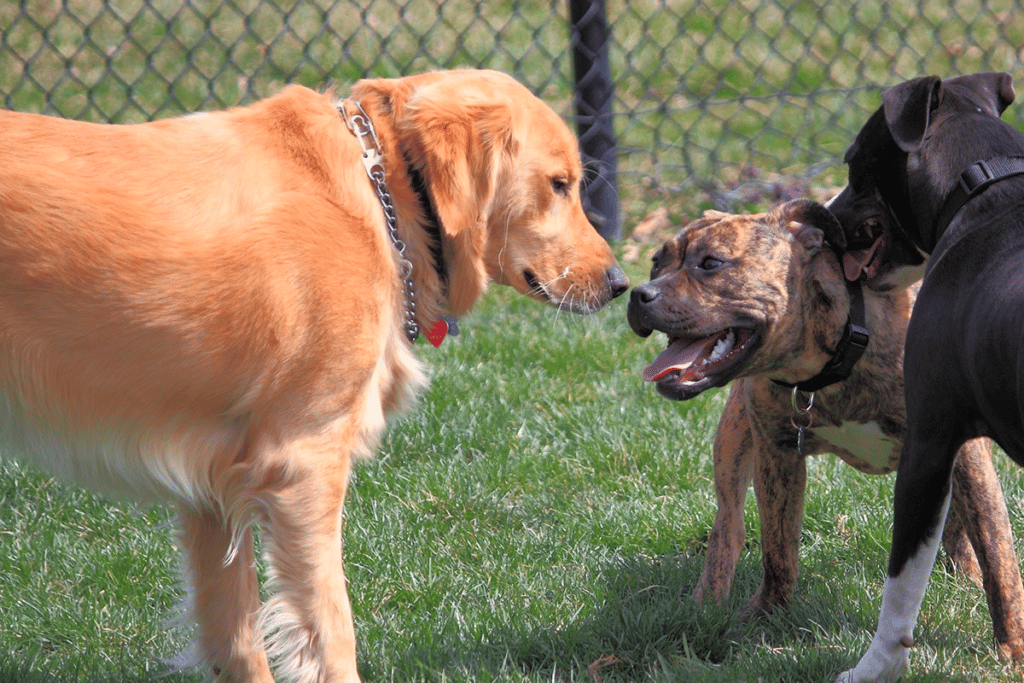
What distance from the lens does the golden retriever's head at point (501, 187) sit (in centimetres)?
275

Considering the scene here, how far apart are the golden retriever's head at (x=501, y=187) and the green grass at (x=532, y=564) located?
844 mm

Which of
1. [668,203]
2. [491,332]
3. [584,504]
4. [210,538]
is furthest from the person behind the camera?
[668,203]

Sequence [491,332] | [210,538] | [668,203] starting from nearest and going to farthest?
[210,538]
[491,332]
[668,203]

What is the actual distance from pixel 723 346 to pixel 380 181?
1.12m

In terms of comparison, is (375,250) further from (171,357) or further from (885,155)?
(885,155)

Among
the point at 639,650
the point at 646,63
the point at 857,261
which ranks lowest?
the point at 646,63

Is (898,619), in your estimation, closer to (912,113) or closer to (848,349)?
(848,349)

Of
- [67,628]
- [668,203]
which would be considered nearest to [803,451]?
[67,628]

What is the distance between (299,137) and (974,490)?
195cm

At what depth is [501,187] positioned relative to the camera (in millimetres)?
2904

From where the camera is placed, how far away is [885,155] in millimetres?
3096

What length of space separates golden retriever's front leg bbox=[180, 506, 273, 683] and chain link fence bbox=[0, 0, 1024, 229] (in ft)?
14.5

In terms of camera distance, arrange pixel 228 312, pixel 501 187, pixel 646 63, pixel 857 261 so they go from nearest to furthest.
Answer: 1. pixel 228 312
2. pixel 501 187
3. pixel 857 261
4. pixel 646 63

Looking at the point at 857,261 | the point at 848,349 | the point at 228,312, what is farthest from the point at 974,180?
the point at 228,312
